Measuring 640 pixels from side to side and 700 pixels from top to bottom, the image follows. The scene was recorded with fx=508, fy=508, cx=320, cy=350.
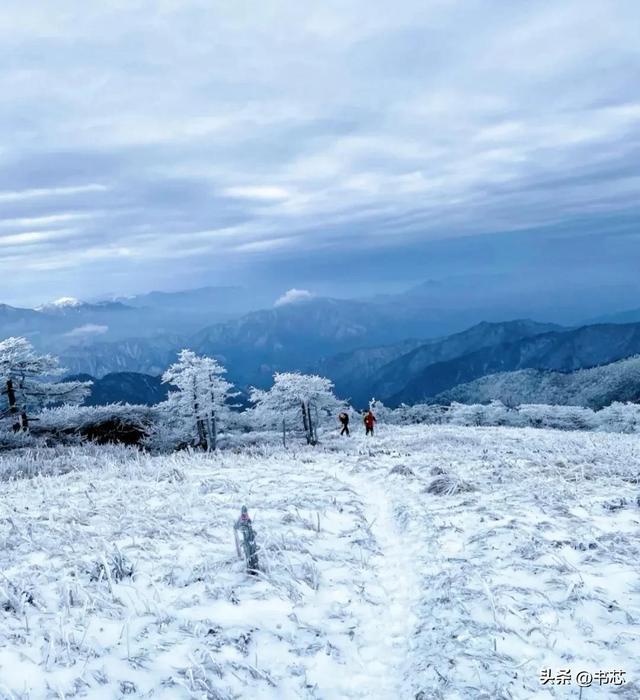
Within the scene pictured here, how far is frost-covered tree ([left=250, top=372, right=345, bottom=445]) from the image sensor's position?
41.8 metres

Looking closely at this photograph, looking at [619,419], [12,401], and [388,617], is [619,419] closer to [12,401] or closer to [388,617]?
[12,401]

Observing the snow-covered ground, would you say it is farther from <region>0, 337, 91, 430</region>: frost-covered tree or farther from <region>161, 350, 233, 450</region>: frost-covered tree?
<region>161, 350, 233, 450</region>: frost-covered tree

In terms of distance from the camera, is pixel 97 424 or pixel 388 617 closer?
pixel 388 617

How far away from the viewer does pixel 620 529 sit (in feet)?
30.5

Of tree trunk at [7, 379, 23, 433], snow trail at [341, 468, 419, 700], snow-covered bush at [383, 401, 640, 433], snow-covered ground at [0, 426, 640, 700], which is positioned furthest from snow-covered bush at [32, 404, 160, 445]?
snow-covered bush at [383, 401, 640, 433]

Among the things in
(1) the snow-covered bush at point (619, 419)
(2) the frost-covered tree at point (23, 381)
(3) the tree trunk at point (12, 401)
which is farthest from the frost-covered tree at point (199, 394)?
(1) the snow-covered bush at point (619, 419)

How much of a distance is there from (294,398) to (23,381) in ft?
64.7

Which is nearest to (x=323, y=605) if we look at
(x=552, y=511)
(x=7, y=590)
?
(x=7, y=590)

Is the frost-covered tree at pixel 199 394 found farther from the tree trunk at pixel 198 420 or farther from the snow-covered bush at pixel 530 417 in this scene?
the snow-covered bush at pixel 530 417

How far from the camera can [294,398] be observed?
4256 centimetres

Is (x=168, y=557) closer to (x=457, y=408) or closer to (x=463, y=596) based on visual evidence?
(x=463, y=596)

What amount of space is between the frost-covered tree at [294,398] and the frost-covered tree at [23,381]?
16.0 metres

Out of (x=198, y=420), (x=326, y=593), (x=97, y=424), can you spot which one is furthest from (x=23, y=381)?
(x=326, y=593)

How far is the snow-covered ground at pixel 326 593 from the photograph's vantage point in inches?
222
